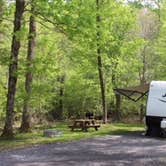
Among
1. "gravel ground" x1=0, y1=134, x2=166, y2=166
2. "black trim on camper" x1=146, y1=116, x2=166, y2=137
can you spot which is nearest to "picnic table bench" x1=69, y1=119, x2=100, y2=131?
"black trim on camper" x1=146, y1=116, x2=166, y2=137

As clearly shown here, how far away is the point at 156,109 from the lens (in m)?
22.2

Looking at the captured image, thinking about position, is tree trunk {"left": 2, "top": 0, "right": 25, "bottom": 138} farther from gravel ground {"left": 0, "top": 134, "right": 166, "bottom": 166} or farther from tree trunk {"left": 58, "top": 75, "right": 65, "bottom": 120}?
tree trunk {"left": 58, "top": 75, "right": 65, "bottom": 120}

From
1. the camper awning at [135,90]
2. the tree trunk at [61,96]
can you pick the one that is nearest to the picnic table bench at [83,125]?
the camper awning at [135,90]

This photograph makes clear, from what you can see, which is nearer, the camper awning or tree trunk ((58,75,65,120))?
the camper awning

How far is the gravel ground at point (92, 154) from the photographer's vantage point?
13.2 meters

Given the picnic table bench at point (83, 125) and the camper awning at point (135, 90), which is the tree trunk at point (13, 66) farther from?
the camper awning at point (135, 90)

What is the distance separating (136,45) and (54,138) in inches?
602

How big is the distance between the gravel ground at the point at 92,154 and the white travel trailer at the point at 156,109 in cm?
299

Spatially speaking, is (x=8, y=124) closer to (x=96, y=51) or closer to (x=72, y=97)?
(x=96, y=51)

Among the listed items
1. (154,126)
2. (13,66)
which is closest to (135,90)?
(154,126)

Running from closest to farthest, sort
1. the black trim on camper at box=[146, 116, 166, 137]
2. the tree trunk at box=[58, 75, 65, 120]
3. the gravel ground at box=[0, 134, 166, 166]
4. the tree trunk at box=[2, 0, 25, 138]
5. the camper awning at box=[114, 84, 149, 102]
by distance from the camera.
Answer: the gravel ground at box=[0, 134, 166, 166], the tree trunk at box=[2, 0, 25, 138], the black trim on camper at box=[146, 116, 166, 137], the camper awning at box=[114, 84, 149, 102], the tree trunk at box=[58, 75, 65, 120]

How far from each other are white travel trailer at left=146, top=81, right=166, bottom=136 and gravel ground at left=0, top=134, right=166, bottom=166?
299 centimetres

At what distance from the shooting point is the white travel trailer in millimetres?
22047

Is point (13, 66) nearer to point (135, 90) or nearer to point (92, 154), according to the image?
point (92, 154)
